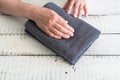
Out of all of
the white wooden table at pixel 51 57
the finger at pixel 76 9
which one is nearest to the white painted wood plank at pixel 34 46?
the white wooden table at pixel 51 57

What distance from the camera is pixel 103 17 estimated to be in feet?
2.93

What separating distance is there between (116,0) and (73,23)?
0.25 metres

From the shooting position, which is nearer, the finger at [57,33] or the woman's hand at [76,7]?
the finger at [57,33]

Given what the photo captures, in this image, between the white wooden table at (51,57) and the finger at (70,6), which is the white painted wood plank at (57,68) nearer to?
the white wooden table at (51,57)

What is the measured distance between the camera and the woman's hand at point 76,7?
887 mm

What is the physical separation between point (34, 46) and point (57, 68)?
0.39ft

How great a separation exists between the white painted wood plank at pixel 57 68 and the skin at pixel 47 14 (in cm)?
9

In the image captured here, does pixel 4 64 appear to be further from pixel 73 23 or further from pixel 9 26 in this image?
pixel 73 23

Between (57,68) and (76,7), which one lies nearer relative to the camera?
(57,68)


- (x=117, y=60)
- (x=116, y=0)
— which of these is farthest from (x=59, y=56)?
(x=116, y=0)

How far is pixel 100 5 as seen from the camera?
938 mm

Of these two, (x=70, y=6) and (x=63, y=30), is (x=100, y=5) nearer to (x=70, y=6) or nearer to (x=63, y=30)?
(x=70, y=6)

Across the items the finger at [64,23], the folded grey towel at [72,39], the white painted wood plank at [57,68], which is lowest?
the white painted wood plank at [57,68]

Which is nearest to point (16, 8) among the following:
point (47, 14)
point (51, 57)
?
point (47, 14)
